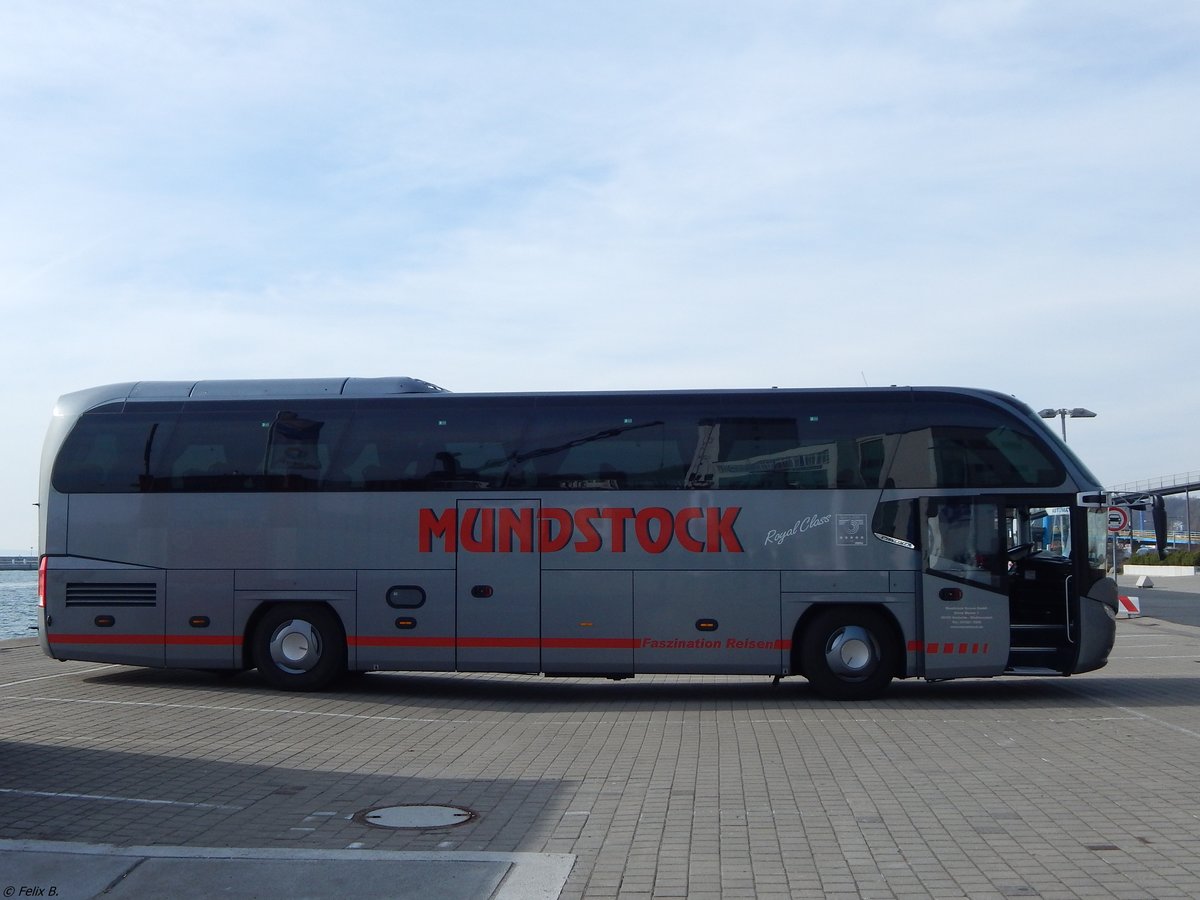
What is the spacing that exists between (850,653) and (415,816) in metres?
7.62

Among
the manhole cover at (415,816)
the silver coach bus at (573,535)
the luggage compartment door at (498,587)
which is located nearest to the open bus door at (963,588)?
the silver coach bus at (573,535)

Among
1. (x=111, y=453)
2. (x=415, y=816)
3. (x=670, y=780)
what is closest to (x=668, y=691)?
(x=670, y=780)

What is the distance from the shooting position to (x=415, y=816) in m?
8.38

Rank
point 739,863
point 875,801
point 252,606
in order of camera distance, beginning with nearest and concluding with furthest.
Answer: point 739,863 → point 875,801 → point 252,606

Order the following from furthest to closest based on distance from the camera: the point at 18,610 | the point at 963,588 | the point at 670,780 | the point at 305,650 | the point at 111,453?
the point at 18,610 < the point at 111,453 < the point at 305,650 < the point at 963,588 < the point at 670,780

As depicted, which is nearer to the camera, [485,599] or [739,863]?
[739,863]

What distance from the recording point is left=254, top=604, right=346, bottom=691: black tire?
51.4 ft

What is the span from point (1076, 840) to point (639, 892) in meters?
2.83

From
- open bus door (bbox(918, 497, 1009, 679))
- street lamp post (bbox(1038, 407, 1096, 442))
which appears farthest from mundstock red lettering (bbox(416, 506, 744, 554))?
street lamp post (bbox(1038, 407, 1096, 442))

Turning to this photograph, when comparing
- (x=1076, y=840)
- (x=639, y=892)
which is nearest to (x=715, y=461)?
(x=1076, y=840)

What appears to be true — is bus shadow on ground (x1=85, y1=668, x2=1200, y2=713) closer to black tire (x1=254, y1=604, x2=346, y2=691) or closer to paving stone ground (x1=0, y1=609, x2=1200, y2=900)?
paving stone ground (x1=0, y1=609, x2=1200, y2=900)

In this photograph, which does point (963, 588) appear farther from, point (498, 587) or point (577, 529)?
point (498, 587)

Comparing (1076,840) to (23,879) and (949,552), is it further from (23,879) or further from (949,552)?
(949,552)

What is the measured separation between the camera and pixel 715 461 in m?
14.9
